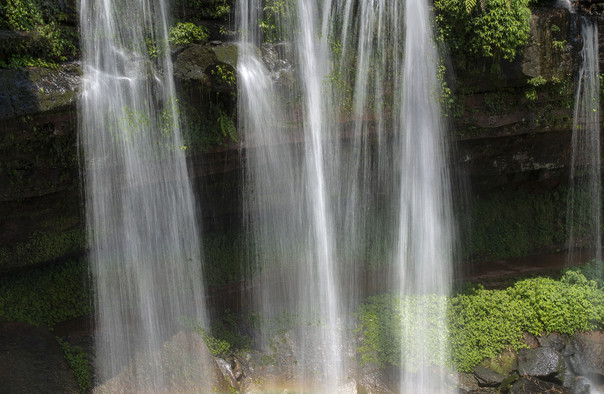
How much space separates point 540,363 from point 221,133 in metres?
7.40

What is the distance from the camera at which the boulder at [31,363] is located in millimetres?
8789

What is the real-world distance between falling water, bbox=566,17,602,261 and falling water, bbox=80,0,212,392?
8.17m

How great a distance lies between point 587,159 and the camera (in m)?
12.2

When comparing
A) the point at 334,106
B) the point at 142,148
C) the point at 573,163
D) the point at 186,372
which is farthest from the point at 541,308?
the point at 142,148

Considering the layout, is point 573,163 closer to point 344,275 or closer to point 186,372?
point 344,275

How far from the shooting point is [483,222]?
12.6 m

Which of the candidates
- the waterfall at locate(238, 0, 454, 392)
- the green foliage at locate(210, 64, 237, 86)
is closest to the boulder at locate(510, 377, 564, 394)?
the waterfall at locate(238, 0, 454, 392)

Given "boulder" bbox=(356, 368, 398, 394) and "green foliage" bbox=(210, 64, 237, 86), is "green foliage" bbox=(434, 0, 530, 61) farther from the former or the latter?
"boulder" bbox=(356, 368, 398, 394)

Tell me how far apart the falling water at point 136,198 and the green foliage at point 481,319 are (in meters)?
3.60

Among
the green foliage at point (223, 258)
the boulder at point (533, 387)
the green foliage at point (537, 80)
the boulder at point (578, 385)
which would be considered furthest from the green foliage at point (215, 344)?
the green foliage at point (537, 80)

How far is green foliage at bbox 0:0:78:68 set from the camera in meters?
8.29

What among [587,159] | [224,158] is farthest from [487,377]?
[224,158]

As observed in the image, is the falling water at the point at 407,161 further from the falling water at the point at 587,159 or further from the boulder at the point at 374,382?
the falling water at the point at 587,159

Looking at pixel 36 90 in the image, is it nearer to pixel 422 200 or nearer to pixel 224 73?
pixel 224 73
